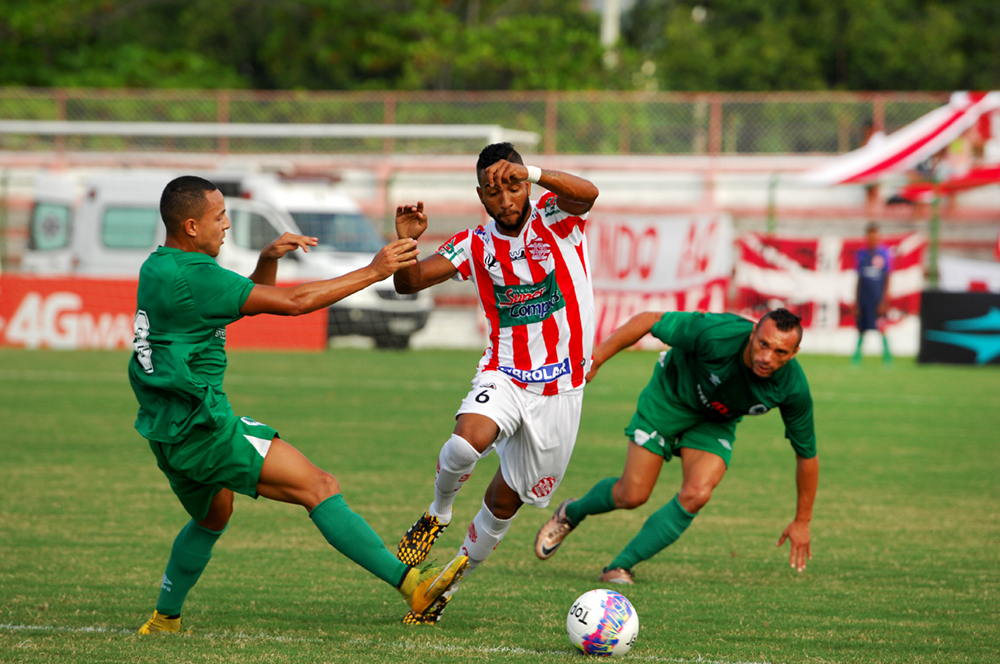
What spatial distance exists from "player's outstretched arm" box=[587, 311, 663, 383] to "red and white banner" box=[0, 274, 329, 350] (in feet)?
41.7

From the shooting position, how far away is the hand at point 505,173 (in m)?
4.73

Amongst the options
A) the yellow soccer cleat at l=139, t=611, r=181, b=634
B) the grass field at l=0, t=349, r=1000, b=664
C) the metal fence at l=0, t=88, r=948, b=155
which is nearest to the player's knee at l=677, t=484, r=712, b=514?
the grass field at l=0, t=349, r=1000, b=664

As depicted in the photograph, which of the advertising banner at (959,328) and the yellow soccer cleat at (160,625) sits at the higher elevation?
the advertising banner at (959,328)

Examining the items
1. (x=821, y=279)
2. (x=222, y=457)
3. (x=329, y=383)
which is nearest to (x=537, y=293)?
(x=222, y=457)

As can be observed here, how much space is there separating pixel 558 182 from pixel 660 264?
14.4 m

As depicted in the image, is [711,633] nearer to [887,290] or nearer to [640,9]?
[887,290]

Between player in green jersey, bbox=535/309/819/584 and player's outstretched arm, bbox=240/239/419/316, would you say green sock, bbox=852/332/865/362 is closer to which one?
player in green jersey, bbox=535/309/819/584

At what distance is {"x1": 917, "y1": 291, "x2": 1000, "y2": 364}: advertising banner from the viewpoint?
1688cm

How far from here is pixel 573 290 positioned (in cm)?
544

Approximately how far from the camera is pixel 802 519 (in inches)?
218

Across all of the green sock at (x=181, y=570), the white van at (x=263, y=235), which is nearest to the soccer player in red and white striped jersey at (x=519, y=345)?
the green sock at (x=181, y=570)

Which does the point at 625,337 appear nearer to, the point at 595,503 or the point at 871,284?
the point at 595,503

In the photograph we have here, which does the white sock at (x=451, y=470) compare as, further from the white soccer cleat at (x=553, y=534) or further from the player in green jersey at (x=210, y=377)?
the white soccer cleat at (x=553, y=534)

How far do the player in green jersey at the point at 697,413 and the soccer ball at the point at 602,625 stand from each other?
122 centimetres
